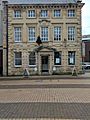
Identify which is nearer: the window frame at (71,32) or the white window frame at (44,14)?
the window frame at (71,32)

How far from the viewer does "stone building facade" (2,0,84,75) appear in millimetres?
54781

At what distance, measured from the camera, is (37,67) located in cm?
5472

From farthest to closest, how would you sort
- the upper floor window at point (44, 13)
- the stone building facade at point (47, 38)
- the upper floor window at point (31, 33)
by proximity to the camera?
the upper floor window at point (44, 13) < the upper floor window at point (31, 33) < the stone building facade at point (47, 38)

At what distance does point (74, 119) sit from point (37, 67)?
41905 mm

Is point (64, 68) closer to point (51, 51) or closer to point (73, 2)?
point (51, 51)

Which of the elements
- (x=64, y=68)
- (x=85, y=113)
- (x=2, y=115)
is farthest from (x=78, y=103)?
(x=64, y=68)

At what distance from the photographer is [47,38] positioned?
5506 centimetres

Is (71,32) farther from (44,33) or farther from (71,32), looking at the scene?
(44,33)

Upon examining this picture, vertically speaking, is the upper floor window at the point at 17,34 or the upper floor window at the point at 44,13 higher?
the upper floor window at the point at 44,13

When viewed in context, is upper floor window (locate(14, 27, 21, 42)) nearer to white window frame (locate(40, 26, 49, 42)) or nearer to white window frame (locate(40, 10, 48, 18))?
white window frame (locate(40, 26, 49, 42))

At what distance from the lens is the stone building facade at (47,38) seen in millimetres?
54781

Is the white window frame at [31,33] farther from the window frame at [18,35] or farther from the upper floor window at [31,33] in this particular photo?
the window frame at [18,35]

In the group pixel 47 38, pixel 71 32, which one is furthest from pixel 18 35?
pixel 71 32

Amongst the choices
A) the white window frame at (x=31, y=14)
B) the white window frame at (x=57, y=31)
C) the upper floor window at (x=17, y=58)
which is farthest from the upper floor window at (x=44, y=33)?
the upper floor window at (x=17, y=58)
